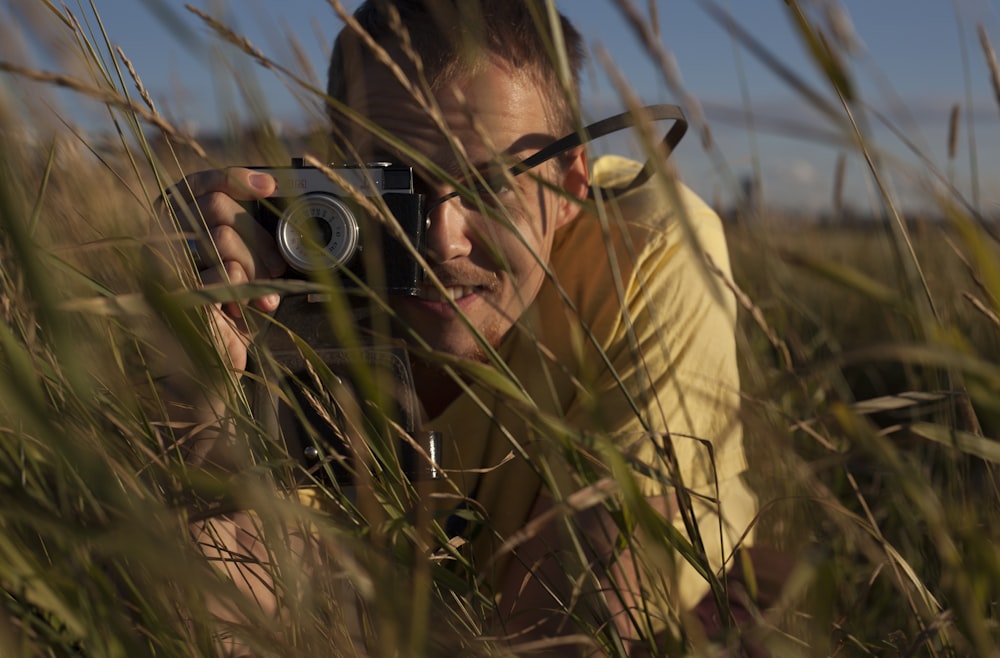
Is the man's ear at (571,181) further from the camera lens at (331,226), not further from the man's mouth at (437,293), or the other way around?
the camera lens at (331,226)

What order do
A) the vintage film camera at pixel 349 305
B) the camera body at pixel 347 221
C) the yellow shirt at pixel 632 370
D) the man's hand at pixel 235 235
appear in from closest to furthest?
the vintage film camera at pixel 349 305
the camera body at pixel 347 221
the man's hand at pixel 235 235
the yellow shirt at pixel 632 370

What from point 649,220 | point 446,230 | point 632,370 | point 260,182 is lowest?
point 632,370

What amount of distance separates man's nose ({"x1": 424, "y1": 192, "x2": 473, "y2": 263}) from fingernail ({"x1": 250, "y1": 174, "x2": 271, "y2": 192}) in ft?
0.96

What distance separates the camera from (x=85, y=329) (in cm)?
97

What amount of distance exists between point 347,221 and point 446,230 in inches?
12.4

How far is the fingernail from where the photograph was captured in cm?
117

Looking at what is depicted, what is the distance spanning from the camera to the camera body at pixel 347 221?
1115mm

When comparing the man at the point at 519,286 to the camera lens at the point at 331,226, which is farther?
the man at the point at 519,286

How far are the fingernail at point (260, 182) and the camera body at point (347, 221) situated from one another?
1 cm

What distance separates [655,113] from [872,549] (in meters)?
0.74

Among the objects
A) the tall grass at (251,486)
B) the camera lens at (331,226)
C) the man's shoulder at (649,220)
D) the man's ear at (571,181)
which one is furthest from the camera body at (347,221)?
the man's ear at (571,181)

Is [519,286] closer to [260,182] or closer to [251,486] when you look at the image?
[260,182]

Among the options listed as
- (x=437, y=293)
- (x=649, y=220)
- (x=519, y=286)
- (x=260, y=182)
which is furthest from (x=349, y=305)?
(x=649, y=220)

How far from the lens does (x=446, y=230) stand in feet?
4.71
